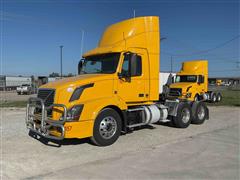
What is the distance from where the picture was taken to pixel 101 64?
7285mm

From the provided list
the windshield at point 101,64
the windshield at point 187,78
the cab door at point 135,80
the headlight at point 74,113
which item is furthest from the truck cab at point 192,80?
the headlight at point 74,113

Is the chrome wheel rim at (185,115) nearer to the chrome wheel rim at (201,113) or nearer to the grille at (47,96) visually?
the chrome wheel rim at (201,113)

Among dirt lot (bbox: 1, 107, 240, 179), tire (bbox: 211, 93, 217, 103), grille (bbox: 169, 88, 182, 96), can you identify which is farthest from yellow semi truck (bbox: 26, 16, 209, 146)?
tire (bbox: 211, 93, 217, 103)

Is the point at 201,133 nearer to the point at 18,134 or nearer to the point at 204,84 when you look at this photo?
the point at 18,134

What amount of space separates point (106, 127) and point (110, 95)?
967 mm

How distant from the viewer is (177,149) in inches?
235

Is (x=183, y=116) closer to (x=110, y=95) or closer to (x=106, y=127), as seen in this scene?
(x=110, y=95)

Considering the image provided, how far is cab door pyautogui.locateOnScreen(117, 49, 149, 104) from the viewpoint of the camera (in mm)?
6977

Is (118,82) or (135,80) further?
(135,80)

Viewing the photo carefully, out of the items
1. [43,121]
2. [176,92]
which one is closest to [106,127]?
[43,121]

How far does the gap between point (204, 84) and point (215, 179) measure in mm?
16618

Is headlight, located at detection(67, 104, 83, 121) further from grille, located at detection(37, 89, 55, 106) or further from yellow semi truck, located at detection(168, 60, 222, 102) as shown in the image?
yellow semi truck, located at detection(168, 60, 222, 102)

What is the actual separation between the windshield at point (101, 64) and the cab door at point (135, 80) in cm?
26

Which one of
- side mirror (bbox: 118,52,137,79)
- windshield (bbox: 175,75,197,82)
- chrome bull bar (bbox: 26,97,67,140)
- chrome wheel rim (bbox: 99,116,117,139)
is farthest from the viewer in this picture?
windshield (bbox: 175,75,197,82)
